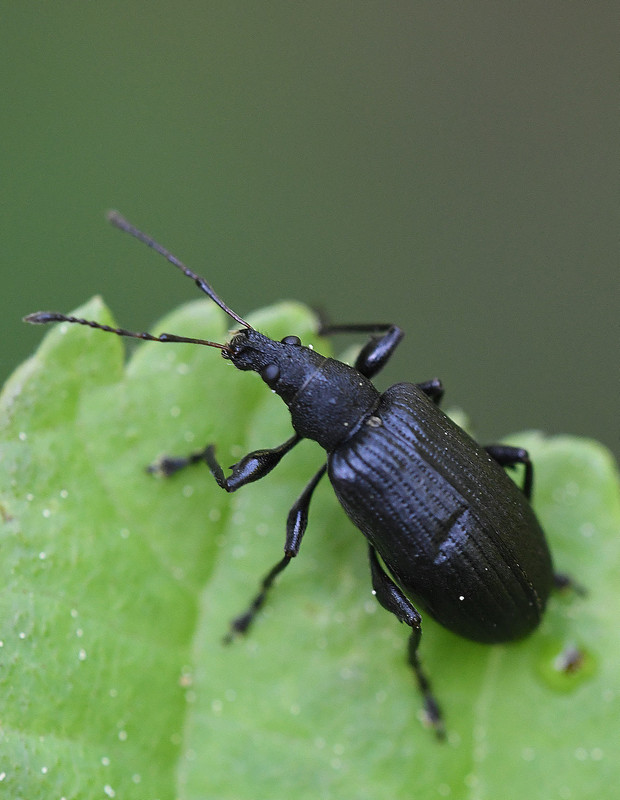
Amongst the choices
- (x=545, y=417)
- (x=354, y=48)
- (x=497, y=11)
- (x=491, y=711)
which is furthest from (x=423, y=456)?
(x=497, y=11)

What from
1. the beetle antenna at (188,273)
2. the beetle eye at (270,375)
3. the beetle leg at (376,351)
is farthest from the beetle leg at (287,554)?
the beetle antenna at (188,273)

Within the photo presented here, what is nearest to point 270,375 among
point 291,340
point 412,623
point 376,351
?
A: point 291,340

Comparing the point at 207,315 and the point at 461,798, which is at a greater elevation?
the point at 207,315

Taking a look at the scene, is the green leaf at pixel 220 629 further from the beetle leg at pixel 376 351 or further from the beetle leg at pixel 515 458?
the beetle leg at pixel 376 351

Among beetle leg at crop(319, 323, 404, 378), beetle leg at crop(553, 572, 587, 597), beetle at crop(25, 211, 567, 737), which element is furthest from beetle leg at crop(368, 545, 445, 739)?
beetle leg at crop(319, 323, 404, 378)

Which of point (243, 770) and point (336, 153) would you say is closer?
point (243, 770)

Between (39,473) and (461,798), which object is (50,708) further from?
(461,798)

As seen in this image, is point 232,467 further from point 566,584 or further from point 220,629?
point 566,584

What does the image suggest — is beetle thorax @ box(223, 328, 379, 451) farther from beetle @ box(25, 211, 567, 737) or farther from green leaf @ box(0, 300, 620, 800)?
green leaf @ box(0, 300, 620, 800)
